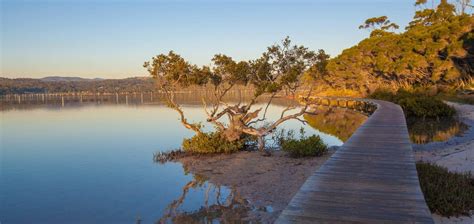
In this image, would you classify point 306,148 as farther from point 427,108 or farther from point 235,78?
point 427,108

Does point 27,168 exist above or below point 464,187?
below

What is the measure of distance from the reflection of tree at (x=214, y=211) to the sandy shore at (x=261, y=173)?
11.9 inches

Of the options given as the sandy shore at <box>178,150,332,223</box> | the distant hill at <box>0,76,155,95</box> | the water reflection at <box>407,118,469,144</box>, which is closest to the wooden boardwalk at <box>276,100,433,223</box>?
the sandy shore at <box>178,150,332,223</box>

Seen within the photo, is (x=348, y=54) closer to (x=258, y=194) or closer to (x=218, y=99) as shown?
(x=218, y=99)

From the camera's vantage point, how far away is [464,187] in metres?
6.77

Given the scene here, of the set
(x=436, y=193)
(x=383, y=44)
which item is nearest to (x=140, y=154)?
(x=436, y=193)

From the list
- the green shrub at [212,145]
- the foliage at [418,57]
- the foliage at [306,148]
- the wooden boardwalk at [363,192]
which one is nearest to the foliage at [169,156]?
the green shrub at [212,145]

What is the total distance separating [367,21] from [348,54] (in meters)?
22.0

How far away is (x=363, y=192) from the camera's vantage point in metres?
5.07

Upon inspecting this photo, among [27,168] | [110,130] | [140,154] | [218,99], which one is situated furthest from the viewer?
[110,130]

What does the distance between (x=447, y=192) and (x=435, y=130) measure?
1146 centimetres

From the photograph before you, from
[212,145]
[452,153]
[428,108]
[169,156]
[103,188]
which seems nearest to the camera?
[452,153]

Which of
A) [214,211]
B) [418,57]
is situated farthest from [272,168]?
[418,57]

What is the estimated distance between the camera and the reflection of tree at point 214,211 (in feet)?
25.6
